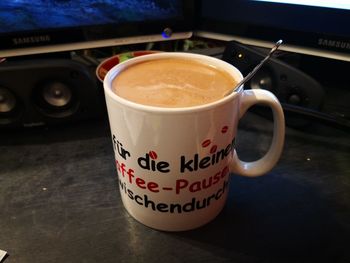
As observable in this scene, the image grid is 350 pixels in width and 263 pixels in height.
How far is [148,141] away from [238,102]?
0.08m

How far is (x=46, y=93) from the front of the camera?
1.51ft

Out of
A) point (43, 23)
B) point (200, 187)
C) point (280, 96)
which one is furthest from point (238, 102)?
point (43, 23)

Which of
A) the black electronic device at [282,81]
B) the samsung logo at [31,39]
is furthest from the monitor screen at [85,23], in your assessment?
the black electronic device at [282,81]

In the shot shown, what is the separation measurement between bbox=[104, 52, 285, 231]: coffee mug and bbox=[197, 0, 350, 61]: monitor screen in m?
0.20

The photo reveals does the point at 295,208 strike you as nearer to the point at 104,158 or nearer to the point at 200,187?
the point at 200,187

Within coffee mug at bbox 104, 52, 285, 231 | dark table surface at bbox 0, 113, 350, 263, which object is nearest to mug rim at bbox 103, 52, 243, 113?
coffee mug at bbox 104, 52, 285, 231

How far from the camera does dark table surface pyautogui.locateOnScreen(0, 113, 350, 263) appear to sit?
0.32 meters

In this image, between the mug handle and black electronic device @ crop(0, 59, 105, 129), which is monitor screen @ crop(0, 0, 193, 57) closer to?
black electronic device @ crop(0, 59, 105, 129)

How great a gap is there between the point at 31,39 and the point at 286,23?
354mm

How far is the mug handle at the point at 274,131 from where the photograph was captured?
300 millimetres

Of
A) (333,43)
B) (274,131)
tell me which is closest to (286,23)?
(333,43)

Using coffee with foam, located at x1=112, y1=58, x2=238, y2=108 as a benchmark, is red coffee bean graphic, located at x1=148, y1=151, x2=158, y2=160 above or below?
below

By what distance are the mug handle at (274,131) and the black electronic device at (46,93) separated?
0.22 m

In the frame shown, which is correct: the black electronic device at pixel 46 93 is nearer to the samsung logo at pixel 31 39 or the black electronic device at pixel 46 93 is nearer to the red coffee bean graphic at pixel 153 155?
the samsung logo at pixel 31 39
